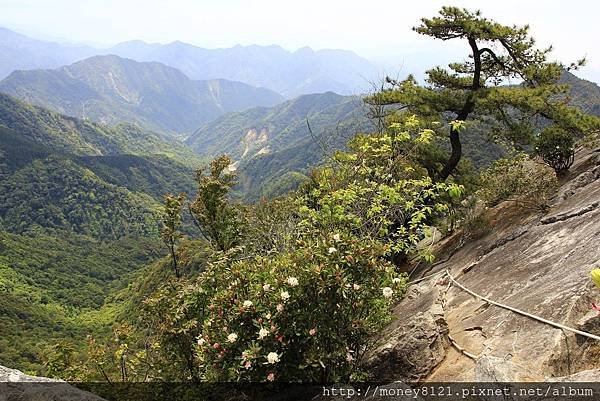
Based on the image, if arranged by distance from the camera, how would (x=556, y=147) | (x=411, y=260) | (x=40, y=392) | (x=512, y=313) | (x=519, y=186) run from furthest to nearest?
(x=411, y=260)
(x=556, y=147)
(x=519, y=186)
(x=512, y=313)
(x=40, y=392)

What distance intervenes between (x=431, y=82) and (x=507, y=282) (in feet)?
27.0

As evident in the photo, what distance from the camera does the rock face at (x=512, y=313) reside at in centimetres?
461

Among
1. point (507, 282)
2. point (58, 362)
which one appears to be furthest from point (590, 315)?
point (58, 362)

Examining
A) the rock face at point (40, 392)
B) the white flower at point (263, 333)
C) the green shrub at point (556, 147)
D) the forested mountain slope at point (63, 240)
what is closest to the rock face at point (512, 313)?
the green shrub at point (556, 147)

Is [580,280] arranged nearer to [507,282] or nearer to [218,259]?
[507,282]

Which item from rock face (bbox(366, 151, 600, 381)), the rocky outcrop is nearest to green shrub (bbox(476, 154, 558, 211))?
rock face (bbox(366, 151, 600, 381))

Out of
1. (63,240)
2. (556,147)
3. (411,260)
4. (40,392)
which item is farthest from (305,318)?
(63,240)

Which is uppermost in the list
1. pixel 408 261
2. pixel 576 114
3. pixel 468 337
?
pixel 576 114

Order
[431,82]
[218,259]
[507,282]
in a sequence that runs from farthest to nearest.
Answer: [431,82]
[218,259]
[507,282]

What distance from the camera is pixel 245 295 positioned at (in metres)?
5.19

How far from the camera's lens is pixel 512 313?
5.75 meters

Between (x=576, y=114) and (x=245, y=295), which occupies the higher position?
(x=576, y=114)

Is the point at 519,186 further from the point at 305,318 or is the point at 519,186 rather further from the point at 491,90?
the point at 305,318

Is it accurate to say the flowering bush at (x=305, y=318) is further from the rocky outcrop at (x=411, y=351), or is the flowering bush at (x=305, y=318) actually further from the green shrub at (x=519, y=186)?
the green shrub at (x=519, y=186)
